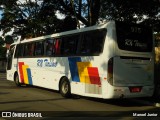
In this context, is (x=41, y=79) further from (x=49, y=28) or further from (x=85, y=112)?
(x=49, y=28)

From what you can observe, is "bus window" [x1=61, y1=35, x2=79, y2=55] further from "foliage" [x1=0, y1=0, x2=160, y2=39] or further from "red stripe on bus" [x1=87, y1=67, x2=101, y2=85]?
"foliage" [x1=0, y1=0, x2=160, y2=39]

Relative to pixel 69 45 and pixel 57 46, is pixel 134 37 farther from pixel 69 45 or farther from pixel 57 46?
pixel 57 46

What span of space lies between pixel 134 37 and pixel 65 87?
3.88 meters

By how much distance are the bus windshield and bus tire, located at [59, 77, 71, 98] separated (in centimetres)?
340

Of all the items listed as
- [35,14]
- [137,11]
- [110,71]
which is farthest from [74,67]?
[35,14]

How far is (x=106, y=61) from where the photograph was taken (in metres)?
12.3

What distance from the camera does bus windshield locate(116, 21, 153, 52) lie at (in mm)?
12617

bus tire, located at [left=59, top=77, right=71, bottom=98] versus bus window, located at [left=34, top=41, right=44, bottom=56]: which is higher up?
bus window, located at [left=34, top=41, right=44, bottom=56]

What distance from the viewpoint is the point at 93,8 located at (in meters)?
22.9

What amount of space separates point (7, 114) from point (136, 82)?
192 inches

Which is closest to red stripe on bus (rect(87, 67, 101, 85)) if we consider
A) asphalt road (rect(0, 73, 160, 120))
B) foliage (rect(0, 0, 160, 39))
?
asphalt road (rect(0, 73, 160, 120))

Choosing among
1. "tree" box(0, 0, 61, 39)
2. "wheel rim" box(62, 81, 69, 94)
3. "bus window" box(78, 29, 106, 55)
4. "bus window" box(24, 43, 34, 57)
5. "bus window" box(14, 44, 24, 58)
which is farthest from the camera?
"tree" box(0, 0, 61, 39)

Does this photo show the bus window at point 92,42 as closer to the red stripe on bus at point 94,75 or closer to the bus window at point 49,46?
the red stripe on bus at point 94,75

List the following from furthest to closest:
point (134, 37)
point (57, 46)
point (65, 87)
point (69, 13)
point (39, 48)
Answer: point (69, 13)
point (39, 48)
point (57, 46)
point (65, 87)
point (134, 37)
